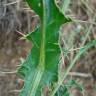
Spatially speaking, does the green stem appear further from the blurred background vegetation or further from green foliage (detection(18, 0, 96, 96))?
the blurred background vegetation

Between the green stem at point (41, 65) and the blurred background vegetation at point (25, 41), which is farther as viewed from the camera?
the blurred background vegetation at point (25, 41)

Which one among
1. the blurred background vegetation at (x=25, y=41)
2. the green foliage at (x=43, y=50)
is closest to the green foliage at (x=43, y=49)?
the green foliage at (x=43, y=50)

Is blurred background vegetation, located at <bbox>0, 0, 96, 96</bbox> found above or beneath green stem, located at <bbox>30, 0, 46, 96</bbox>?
beneath

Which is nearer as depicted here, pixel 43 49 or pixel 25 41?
pixel 43 49

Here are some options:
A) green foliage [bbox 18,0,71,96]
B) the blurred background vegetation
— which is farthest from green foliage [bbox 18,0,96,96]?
the blurred background vegetation

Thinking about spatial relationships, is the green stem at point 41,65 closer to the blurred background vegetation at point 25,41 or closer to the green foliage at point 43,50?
the green foliage at point 43,50

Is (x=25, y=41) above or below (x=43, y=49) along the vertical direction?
below

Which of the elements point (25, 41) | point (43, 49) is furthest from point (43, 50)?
point (25, 41)

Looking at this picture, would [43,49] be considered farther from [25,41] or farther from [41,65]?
[25,41]

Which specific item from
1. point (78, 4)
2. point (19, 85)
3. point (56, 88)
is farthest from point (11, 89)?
point (56, 88)
